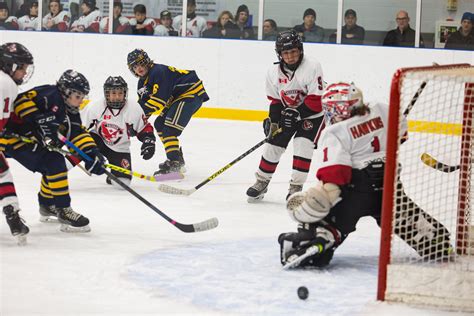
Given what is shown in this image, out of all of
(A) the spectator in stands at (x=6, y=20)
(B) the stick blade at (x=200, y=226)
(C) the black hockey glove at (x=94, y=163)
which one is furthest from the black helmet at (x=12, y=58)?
(A) the spectator in stands at (x=6, y=20)

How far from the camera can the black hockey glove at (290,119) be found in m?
5.14

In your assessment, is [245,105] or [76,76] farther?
[245,105]

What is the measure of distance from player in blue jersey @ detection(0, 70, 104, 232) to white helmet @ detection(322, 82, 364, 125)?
119 cm

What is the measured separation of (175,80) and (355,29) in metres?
2.83

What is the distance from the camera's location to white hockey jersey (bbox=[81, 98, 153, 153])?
225 inches

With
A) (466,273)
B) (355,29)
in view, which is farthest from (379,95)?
(466,273)

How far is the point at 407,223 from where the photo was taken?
12.1 feet

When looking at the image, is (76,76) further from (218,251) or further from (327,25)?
(327,25)

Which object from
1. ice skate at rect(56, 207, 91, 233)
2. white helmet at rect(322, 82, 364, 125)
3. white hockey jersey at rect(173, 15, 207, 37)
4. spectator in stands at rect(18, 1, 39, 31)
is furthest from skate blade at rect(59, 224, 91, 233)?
spectator in stands at rect(18, 1, 39, 31)

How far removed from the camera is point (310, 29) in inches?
346

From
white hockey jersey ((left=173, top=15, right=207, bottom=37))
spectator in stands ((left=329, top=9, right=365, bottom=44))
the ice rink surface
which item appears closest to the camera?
the ice rink surface

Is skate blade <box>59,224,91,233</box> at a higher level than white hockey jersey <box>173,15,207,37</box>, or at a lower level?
lower

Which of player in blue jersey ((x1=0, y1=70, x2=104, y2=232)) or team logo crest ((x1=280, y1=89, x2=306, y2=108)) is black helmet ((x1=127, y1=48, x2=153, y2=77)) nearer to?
team logo crest ((x1=280, y1=89, x2=306, y2=108))

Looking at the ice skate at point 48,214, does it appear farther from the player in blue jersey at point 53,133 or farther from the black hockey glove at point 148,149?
the black hockey glove at point 148,149
